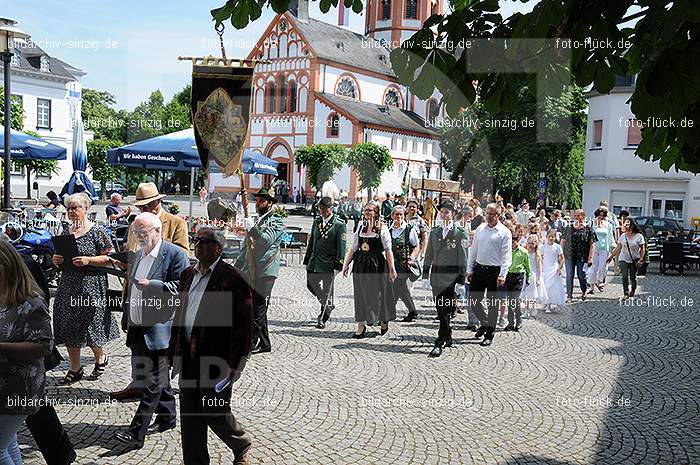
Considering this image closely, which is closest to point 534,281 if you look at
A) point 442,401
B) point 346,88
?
point 442,401

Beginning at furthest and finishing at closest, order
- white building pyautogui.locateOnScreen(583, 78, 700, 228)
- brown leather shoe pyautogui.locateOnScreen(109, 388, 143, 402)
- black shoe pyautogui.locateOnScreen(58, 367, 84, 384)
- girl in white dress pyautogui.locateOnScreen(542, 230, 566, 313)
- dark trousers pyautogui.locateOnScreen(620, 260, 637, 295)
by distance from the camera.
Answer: white building pyautogui.locateOnScreen(583, 78, 700, 228)
dark trousers pyautogui.locateOnScreen(620, 260, 637, 295)
girl in white dress pyautogui.locateOnScreen(542, 230, 566, 313)
black shoe pyautogui.locateOnScreen(58, 367, 84, 384)
brown leather shoe pyautogui.locateOnScreen(109, 388, 143, 402)

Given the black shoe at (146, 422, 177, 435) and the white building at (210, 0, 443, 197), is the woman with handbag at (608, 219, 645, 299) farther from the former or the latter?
the white building at (210, 0, 443, 197)

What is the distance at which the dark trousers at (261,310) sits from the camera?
321 inches

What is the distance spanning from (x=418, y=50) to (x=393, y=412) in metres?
3.59

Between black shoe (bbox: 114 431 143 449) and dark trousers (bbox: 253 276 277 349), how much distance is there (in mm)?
3063

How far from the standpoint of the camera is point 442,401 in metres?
6.72

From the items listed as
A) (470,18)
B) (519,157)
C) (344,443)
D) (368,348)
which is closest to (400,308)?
(368,348)

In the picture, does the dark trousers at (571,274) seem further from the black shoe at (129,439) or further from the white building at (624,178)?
the white building at (624,178)

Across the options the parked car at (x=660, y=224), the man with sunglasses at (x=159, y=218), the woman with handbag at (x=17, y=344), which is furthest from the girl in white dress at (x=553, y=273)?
the parked car at (x=660, y=224)

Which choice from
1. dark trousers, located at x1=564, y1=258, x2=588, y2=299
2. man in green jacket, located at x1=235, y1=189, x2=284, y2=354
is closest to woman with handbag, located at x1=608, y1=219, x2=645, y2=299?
dark trousers, located at x1=564, y1=258, x2=588, y2=299

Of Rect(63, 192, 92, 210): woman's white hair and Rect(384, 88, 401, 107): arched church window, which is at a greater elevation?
Rect(384, 88, 401, 107): arched church window

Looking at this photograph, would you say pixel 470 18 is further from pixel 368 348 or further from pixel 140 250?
pixel 368 348

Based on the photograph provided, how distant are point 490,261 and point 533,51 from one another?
5842 mm

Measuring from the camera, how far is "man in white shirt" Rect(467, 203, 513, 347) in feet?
30.6
